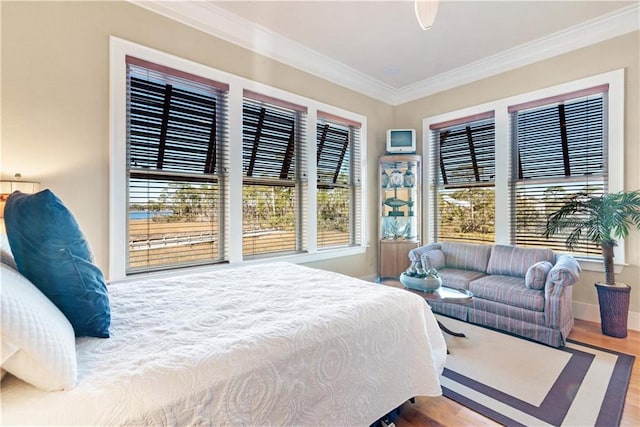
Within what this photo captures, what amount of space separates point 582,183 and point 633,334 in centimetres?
158

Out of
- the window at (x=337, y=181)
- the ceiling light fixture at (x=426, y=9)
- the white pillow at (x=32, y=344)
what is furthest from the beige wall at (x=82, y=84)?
the ceiling light fixture at (x=426, y=9)

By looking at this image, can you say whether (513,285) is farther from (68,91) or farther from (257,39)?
(68,91)

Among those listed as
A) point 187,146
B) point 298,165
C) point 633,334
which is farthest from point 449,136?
point 187,146

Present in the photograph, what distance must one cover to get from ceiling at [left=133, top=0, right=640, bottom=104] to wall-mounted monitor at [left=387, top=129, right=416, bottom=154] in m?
0.86

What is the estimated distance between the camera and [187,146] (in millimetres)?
2865

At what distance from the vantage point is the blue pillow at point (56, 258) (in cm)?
98

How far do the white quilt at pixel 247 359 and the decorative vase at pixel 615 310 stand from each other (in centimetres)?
227

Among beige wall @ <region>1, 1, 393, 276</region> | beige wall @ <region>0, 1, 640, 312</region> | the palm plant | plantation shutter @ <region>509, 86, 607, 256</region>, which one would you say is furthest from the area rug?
beige wall @ <region>1, 1, 393, 276</region>

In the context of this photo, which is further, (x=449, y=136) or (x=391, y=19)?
(x=449, y=136)

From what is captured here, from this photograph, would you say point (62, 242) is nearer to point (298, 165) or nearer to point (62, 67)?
point (62, 67)

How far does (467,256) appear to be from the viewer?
3670 millimetres

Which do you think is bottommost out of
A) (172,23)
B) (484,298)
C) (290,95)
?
(484,298)

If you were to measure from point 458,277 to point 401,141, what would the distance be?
2.25 m

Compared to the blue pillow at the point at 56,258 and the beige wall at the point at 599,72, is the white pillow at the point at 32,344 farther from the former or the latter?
the beige wall at the point at 599,72
